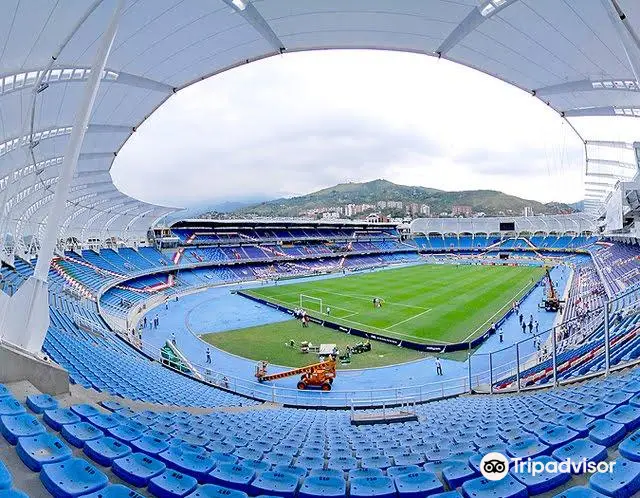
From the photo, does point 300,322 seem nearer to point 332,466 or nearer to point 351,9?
point 351,9

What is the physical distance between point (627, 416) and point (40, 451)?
6586 millimetres

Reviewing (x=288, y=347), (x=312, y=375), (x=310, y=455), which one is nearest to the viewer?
(x=310, y=455)

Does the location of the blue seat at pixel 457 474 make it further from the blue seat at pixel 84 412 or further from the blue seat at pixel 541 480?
the blue seat at pixel 84 412

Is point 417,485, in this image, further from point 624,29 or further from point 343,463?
point 624,29

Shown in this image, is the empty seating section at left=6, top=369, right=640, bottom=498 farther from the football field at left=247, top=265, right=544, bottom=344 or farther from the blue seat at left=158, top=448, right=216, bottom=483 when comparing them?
the football field at left=247, top=265, right=544, bottom=344

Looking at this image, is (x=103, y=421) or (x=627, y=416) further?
(x=103, y=421)

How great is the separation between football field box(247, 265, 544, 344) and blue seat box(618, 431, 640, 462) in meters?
22.6

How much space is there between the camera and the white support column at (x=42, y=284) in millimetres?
7441

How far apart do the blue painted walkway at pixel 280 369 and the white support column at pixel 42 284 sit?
33.1 feet

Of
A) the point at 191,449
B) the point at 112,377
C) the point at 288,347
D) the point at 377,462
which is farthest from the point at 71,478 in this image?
the point at 288,347

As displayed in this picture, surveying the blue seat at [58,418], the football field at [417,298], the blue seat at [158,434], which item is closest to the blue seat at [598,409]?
the blue seat at [158,434]

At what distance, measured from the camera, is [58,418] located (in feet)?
17.2

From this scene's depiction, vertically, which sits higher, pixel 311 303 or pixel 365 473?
pixel 365 473

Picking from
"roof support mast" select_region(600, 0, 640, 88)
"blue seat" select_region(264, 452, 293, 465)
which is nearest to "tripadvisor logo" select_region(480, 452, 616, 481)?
"blue seat" select_region(264, 452, 293, 465)
